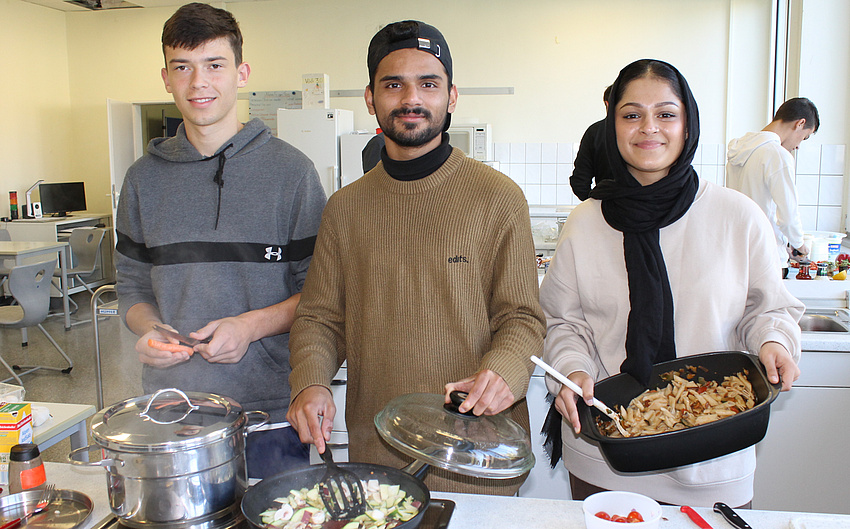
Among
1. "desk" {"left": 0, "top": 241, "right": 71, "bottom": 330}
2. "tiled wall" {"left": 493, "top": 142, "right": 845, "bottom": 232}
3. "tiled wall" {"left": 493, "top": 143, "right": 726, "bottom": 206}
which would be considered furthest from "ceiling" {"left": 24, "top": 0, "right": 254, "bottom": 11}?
"tiled wall" {"left": 493, "top": 142, "right": 845, "bottom": 232}

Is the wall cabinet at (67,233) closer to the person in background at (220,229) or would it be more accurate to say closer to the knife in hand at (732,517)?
the person in background at (220,229)

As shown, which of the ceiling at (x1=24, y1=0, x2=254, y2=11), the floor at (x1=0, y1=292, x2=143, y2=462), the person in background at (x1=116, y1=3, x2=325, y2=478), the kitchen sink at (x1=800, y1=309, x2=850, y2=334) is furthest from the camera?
the ceiling at (x1=24, y1=0, x2=254, y2=11)

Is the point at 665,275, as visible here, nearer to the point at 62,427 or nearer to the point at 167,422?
the point at 167,422

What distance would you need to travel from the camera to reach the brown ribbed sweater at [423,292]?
1.40m

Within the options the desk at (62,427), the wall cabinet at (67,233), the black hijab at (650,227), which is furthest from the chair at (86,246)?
the black hijab at (650,227)

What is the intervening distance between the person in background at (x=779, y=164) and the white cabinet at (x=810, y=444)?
1757 millimetres

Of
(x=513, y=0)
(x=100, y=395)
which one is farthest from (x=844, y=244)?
(x=100, y=395)

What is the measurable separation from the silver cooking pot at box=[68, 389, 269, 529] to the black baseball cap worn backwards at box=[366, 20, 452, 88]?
855mm

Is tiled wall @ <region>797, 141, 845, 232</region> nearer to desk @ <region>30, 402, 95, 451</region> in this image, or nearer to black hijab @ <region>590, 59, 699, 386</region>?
black hijab @ <region>590, 59, 699, 386</region>

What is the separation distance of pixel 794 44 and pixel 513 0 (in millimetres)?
2628

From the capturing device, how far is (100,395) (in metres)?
2.73

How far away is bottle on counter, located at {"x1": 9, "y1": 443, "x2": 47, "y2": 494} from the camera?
46.9 inches

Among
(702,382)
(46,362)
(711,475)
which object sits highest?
(702,382)

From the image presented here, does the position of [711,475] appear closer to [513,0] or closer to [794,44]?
[794,44]
